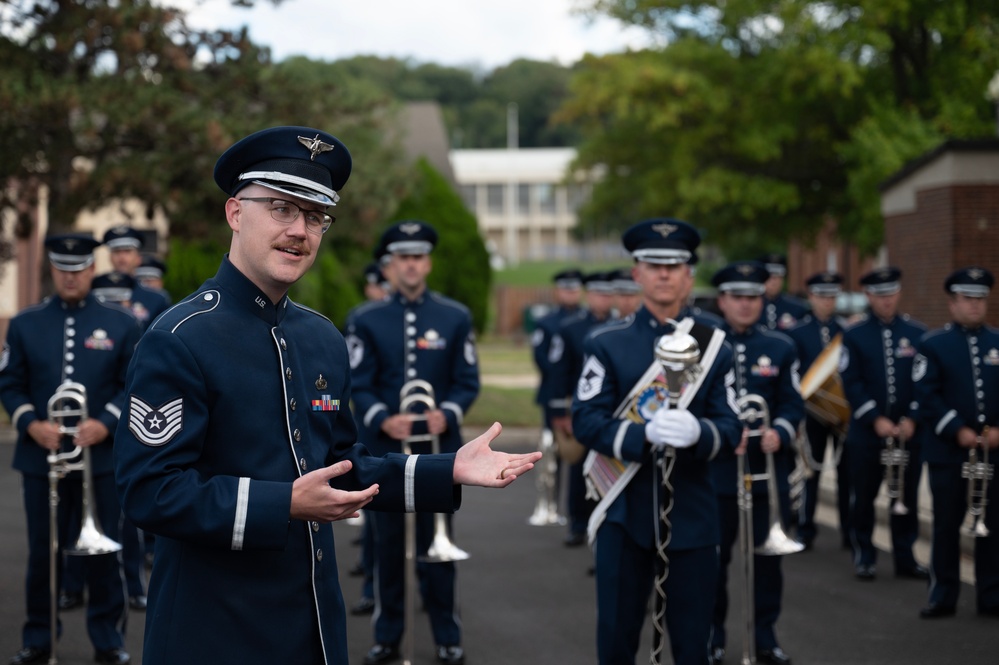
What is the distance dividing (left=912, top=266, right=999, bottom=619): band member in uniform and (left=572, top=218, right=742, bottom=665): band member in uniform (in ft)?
11.9

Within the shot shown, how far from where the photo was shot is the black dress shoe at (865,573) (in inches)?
396

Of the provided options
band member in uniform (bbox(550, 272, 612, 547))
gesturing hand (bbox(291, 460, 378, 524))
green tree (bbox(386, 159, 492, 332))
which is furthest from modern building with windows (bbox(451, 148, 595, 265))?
gesturing hand (bbox(291, 460, 378, 524))

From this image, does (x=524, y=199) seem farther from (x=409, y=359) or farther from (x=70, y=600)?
(x=409, y=359)

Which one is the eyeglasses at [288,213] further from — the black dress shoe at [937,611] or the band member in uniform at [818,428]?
the band member in uniform at [818,428]

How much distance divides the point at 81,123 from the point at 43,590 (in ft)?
39.3

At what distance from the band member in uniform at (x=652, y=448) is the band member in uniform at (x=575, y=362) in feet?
18.9

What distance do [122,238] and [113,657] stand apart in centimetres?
472

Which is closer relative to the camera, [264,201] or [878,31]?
[264,201]

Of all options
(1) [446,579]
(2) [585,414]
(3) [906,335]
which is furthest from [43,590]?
(3) [906,335]

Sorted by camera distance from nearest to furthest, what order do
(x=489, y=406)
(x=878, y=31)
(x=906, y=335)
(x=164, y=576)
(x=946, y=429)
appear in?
(x=164, y=576)
(x=946, y=429)
(x=906, y=335)
(x=489, y=406)
(x=878, y=31)

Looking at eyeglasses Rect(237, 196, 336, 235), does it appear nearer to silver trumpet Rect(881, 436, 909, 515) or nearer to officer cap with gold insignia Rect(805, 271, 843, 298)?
silver trumpet Rect(881, 436, 909, 515)

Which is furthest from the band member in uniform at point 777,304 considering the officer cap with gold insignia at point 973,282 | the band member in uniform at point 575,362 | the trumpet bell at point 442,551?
the trumpet bell at point 442,551

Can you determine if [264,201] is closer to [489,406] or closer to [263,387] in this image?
[263,387]

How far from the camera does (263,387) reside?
351 centimetres
